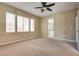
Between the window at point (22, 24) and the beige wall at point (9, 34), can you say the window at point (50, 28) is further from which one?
the window at point (22, 24)

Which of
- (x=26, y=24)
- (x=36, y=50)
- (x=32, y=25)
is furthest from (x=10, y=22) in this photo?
(x=36, y=50)

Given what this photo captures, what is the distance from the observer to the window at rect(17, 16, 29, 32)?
5547 mm

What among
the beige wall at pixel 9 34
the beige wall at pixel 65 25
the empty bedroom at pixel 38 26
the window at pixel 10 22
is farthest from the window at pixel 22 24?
the beige wall at pixel 65 25

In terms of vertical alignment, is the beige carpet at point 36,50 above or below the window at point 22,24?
below

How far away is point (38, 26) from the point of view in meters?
7.71

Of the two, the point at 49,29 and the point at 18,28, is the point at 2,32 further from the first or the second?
the point at 49,29

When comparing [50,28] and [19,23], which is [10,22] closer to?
[19,23]

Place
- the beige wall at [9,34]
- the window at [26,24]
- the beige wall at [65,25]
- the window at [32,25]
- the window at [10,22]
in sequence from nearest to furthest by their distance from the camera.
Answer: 1. the beige wall at [9,34]
2. the window at [10,22]
3. the beige wall at [65,25]
4. the window at [26,24]
5. the window at [32,25]

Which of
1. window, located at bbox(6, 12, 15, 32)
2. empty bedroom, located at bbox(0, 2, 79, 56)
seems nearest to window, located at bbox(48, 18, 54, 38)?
empty bedroom, located at bbox(0, 2, 79, 56)

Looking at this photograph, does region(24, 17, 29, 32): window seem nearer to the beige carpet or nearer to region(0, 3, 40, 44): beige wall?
region(0, 3, 40, 44): beige wall

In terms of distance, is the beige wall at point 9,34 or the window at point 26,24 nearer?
the beige wall at point 9,34

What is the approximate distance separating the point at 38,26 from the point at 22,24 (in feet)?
7.15

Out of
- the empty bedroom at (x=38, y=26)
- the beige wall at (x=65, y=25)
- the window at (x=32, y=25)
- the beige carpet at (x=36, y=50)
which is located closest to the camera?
the beige carpet at (x=36, y=50)

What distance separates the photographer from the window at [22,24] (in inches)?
218
